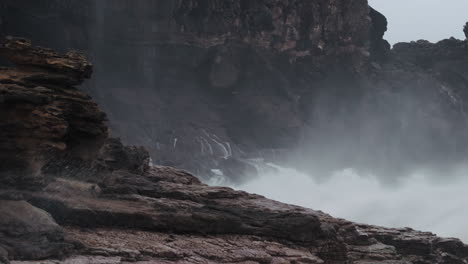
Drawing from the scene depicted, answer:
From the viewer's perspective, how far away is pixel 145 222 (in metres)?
19.2

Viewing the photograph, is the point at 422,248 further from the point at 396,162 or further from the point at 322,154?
the point at 396,162

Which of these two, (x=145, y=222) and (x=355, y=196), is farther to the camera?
(x=355, y=196)

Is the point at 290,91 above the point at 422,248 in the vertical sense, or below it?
above

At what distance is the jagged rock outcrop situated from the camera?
16062mm

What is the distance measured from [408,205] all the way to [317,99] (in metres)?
19.3

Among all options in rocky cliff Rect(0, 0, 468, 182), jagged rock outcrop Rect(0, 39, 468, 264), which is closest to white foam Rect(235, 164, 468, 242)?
rocky cliff Rect(0, 0, 468, 182)

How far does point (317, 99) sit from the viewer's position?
81875 millimetres

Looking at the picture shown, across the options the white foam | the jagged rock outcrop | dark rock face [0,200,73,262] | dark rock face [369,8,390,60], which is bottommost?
dark rock face [0,200,73,262]

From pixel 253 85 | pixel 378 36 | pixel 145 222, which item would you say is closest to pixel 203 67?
pixel 253 85

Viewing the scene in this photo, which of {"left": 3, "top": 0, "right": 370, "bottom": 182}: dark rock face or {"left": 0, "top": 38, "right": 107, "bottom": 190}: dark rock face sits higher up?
{"left": 3, "top": 0, "right": 370, "bottom": 182}: dark rock face

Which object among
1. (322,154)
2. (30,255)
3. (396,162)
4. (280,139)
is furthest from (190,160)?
(30,255)

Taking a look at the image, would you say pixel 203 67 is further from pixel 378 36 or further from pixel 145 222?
pixel 145 222

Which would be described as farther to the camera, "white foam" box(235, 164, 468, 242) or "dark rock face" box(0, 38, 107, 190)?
"white foam" box(235, 164, 468, 242)

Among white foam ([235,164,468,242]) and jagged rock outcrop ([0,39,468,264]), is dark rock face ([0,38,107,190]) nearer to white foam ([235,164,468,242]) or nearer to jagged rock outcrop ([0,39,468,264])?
jagged rock outcrop ([0,39,468,264])
